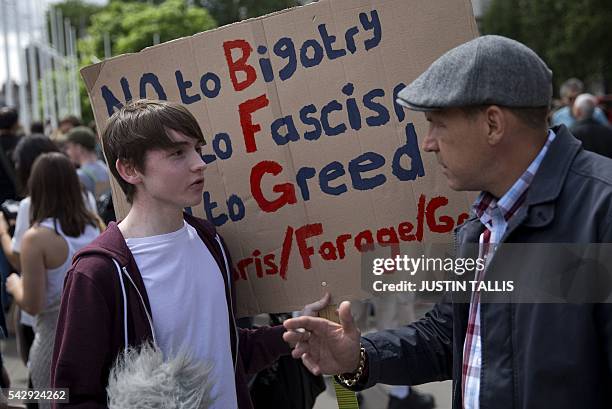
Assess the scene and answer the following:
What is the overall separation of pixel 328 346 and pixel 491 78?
0.77 meters

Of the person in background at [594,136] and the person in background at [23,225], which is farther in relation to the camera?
the person in background at [594,136]

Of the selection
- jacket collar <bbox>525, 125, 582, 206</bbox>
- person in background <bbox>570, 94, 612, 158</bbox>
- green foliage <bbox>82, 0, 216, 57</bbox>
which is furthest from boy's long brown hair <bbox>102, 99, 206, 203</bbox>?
green foliage <bbox>82, 0, 216, 57</bbox>

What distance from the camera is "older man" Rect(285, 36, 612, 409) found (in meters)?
1.83

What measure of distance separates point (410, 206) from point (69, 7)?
299 feet

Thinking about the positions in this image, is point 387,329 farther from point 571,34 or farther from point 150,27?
point 150,27

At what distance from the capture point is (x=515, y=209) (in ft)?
6.63

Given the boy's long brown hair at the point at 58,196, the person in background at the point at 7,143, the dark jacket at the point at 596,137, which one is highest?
the person in background at the point at 7,143

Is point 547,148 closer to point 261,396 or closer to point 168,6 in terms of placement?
point 261,396

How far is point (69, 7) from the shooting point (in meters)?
89.4

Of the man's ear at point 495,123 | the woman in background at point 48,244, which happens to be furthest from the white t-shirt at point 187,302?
the woman in background at point 48,244

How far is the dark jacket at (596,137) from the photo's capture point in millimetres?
8047

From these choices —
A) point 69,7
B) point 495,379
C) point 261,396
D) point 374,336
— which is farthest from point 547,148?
point 69,7

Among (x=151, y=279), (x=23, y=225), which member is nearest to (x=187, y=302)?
(x=151, y=279)

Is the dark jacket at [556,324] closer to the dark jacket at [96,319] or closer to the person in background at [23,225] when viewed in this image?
the dark jacket at [96,319]
